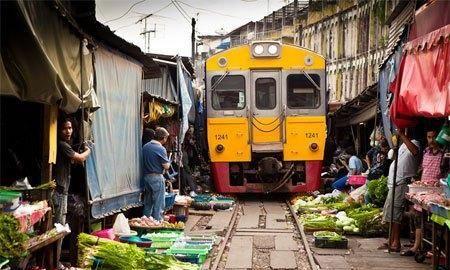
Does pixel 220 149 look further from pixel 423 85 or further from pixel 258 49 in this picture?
pixel 423 85

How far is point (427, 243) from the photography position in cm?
870

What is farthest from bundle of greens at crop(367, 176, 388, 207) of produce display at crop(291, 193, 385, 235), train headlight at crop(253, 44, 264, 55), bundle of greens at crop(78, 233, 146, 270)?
bundle of greens at crop(78, 233, 146, 270)

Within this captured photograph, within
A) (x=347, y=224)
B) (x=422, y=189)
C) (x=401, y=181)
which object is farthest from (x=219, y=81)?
(x=422, y=189)

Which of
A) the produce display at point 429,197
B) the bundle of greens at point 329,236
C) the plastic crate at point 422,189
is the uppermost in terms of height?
the plastic crate at point 422,189

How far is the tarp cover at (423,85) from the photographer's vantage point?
697cm

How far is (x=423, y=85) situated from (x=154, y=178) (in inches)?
193

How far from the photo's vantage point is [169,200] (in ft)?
39.2

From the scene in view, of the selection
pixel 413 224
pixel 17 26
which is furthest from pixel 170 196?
pixel 17 26

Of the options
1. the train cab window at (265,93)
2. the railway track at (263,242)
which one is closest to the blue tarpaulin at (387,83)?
the railway track at (263,242)

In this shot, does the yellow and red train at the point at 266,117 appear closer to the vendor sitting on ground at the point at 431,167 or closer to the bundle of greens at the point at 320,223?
the bundle of greens at the point at 320,223

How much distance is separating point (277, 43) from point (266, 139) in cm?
229

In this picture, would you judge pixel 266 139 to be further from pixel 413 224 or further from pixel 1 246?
pixel 1 246

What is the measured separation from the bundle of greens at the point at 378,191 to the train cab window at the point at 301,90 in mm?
4164

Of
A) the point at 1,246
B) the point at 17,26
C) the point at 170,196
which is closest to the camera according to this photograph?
the point at 1,246
